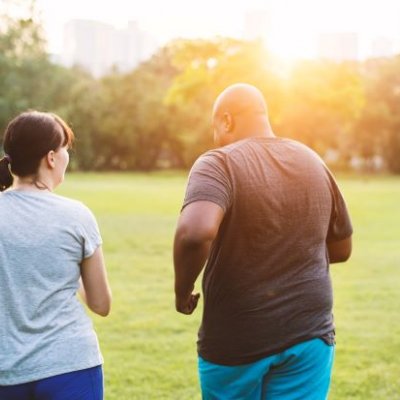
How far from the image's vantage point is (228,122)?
116 inches

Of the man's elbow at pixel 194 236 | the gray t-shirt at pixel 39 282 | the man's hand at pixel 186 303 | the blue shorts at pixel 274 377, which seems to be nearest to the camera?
the gray t-shirt at pixel 39 282

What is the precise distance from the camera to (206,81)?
163ft

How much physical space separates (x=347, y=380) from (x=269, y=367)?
3.47 m

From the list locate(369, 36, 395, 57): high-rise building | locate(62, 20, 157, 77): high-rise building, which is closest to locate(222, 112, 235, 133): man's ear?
locate(369, 36, 395, 57): high-rise building

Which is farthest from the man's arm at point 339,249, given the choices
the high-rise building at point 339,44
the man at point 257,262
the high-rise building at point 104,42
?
the high-rise building at point 104,42

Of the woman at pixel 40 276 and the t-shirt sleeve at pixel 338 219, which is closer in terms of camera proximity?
the woman at pixel 40 276

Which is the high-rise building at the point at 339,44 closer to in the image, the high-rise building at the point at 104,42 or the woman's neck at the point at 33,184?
the high-rise building at the point at 104,42

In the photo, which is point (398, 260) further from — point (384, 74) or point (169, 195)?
point (384, 74)

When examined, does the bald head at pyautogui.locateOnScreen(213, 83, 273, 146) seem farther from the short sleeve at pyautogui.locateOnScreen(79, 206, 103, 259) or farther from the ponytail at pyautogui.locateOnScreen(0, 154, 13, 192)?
the ponytail at pyautogui.locateOnScreen(0, 154, 13, 192)

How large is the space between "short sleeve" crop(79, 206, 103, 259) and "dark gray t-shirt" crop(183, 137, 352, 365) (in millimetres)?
345

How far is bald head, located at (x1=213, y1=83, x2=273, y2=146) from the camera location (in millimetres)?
2920

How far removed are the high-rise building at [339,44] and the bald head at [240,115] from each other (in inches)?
5327

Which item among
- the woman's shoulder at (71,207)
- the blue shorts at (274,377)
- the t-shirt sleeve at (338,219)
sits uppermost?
the woman's shoulder at (71,207)

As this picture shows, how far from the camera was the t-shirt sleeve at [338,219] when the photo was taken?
3.02 m
